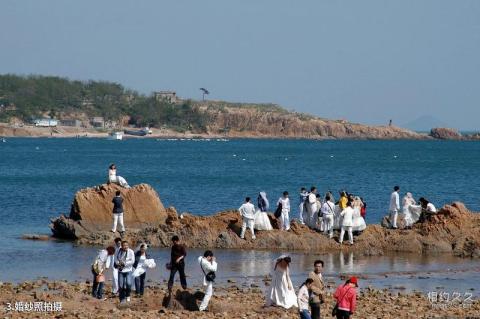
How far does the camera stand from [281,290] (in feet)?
60.8

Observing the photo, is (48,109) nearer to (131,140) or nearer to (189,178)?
(131,140)

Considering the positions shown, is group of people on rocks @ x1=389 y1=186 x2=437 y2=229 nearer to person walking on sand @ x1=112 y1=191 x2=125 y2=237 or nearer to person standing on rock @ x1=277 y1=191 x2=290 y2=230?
person standing on rock @ x1=277 y1=191 x2=290 y2=230

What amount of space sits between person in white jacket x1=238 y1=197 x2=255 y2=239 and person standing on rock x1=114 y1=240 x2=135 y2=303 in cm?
890

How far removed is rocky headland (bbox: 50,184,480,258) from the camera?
28.9 m

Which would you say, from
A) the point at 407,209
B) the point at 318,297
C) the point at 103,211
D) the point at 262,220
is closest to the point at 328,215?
the point at 262,220

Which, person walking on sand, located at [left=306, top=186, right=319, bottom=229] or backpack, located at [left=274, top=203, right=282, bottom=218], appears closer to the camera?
backpack, located at [left=274, top=203, right=282, bottom=218]

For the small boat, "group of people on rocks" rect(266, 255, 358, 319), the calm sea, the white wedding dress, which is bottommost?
the calm sea

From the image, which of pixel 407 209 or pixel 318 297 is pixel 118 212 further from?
pixel 318 297

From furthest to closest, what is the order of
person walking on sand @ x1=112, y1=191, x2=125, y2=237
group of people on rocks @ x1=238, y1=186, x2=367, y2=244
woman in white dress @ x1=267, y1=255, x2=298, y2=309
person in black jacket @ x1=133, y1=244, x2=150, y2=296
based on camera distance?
person walking on sand @ x1=112, y1=191, x2=125, y2=237 < group of people on rocks @ x1=238, y1=186, x2=367, y2=244 < person in black jacket @ x1=133, y1=244, x2=150, y2=296 < woman in white dress @ x1=267, y1=255, x2=298, y2=309

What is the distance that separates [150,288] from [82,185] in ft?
136

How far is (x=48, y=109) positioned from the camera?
643 feet

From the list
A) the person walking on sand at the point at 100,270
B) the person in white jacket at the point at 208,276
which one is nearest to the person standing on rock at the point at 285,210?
the person walking on sand at the point at 100,270

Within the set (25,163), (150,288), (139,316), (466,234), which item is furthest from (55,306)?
(25,163)

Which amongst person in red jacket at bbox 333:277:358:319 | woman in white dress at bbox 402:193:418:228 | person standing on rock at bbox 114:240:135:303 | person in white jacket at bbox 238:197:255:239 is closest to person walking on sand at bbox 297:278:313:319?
person in red jacket at bbox 333:277:358:319
